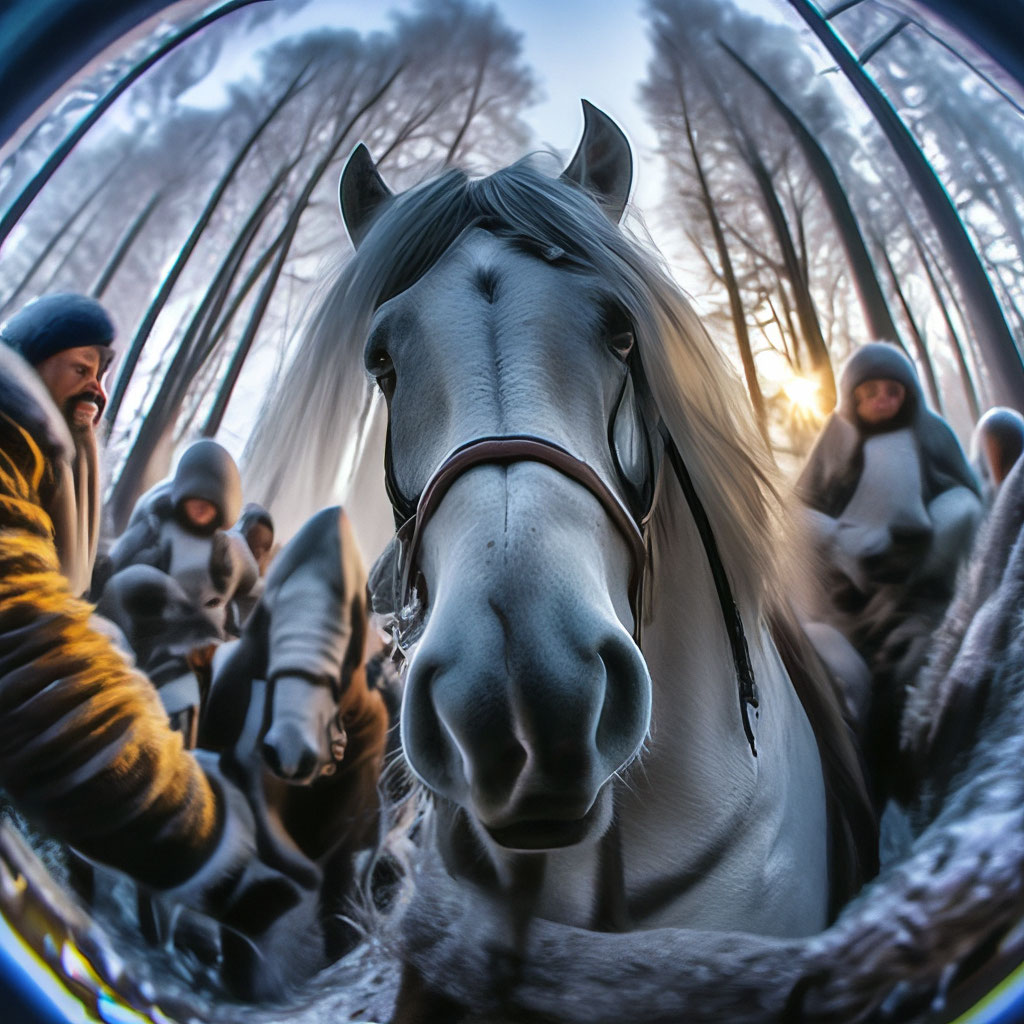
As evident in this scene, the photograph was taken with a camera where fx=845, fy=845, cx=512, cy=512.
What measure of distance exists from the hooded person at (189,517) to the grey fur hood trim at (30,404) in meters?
0.09

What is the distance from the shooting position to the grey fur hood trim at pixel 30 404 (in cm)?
55

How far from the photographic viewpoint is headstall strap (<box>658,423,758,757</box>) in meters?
0.49

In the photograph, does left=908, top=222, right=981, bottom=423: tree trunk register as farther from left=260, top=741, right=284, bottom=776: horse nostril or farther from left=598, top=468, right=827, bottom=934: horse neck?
left=260, top=741, right=284, bottom=776: horse nostril

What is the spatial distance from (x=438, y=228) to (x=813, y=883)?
0.45 metres

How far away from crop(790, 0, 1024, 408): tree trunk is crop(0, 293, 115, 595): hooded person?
531 millimetres

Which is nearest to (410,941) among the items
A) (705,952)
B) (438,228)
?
(705,952)

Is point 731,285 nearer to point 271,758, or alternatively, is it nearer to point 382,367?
point 382,367

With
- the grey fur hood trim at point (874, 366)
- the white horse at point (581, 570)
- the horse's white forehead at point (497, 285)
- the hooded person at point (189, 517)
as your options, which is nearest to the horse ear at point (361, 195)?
the white horse at point (581, 570)

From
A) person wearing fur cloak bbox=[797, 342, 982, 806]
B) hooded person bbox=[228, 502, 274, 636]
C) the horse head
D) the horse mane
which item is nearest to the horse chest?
person wearing fur cloak bbox=[797, 342, 982, 806]

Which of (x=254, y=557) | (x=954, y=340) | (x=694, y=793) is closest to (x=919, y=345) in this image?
(x=954, y=340)

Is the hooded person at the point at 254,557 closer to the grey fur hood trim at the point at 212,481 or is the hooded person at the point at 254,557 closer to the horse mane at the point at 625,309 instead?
the grey fur hood trim at the point at 212,481

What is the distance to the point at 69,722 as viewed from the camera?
21.6 inches

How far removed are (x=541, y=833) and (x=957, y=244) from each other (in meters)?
0.48

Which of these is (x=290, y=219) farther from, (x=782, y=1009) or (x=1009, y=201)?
(x=782, y=1009)
